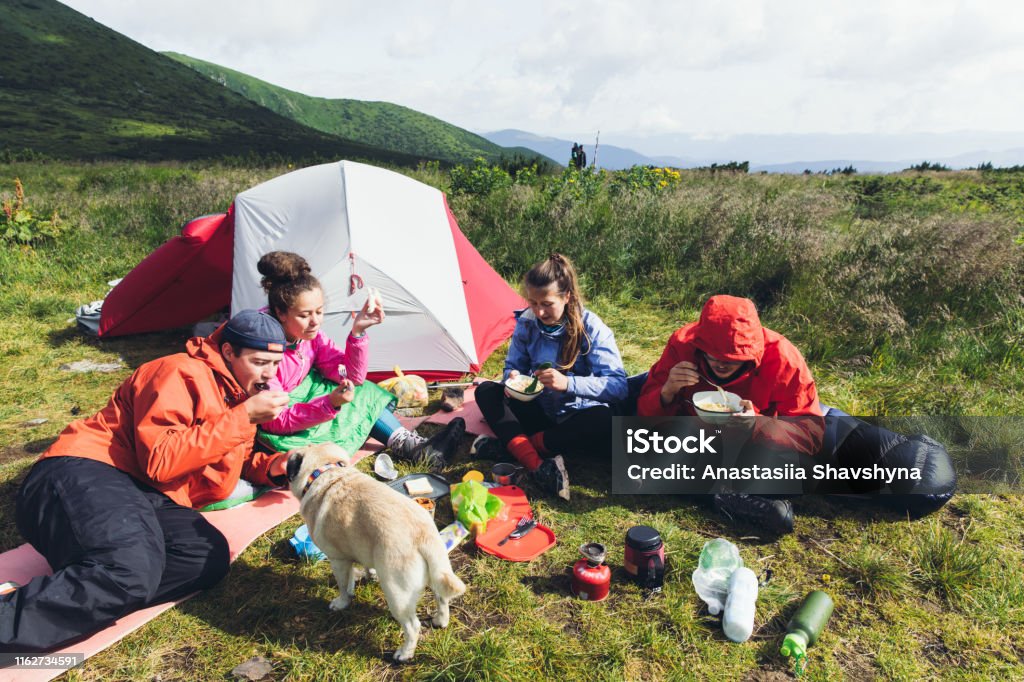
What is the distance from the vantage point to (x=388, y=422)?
13.4 feet

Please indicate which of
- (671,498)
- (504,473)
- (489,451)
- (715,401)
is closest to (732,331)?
(715,401)

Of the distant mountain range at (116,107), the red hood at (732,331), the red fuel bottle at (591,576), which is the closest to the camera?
the red fuel bottle at (591,576)

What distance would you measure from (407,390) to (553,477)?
1.63m

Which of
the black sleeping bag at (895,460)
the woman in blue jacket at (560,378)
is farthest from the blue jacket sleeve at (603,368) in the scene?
the black sleeping bag at (895,460)

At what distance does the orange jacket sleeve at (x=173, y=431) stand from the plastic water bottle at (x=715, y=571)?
2.40 meters

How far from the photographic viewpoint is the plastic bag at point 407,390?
4629mm

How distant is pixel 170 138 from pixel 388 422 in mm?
60673

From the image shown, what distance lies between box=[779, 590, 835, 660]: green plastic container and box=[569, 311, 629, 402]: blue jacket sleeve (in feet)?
5.17

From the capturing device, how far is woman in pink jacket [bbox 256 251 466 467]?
136 inches

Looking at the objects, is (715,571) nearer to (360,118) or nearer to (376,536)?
(376,536)

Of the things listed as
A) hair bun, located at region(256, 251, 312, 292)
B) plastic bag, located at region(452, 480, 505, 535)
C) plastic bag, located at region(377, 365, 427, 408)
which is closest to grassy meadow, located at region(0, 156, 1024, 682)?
plastic bag, located at region(452, 480, 505, 535)

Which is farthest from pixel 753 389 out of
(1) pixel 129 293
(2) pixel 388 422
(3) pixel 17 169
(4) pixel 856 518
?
(3) pixel 17 169

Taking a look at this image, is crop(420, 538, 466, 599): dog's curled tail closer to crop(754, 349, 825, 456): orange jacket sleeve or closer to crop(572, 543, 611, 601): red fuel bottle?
crop(572, 543, 611, 601): red fuel bottle

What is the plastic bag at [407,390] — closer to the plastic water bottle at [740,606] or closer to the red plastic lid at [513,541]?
the red plastic lid at [513,541]
